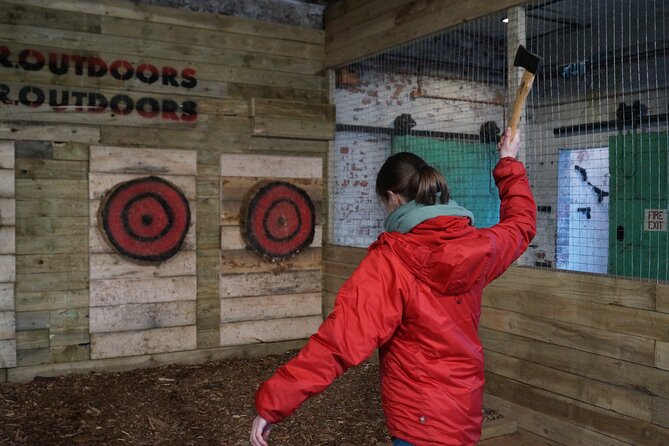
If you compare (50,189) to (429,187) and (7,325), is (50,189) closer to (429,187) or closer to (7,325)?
(7,325)

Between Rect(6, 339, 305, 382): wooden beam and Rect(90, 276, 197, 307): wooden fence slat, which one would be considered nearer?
Rect(6, 339, 305, 382): wooden beam

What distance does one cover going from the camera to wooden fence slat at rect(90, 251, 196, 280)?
4422 mm

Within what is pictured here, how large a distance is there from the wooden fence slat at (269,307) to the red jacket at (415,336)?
3.23 m

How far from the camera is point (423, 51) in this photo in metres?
5.64

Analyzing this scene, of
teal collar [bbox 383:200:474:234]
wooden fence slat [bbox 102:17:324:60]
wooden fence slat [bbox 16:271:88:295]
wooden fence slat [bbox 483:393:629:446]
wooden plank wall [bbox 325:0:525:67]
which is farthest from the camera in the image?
wooden fence slat [bbox 102:17:324:60]

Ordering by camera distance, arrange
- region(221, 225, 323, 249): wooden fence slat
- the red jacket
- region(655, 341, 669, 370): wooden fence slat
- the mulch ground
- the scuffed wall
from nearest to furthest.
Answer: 1. the red jacket
2. region(655, 341, 669, 370): wooden fence slat
3. the mulch ground
4. region(221, 225, 323, 249): wooden fence slat
5. the scuffed wall

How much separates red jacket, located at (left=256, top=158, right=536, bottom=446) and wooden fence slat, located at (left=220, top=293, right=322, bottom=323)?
3228mm

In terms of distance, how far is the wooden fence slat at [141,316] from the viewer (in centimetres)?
444

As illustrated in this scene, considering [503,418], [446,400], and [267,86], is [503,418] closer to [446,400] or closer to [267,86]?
[446,400]

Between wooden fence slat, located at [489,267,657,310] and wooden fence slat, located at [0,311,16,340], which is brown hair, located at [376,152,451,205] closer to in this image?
wooden fence slat, located at [489,267,657,310]

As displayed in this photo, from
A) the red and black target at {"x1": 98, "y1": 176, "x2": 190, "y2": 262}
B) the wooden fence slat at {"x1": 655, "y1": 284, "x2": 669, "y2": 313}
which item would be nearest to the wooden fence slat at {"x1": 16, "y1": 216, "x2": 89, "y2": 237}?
the red and black target at {"x1": 98, "y1": 176, "x2": 190, "y2": 262}

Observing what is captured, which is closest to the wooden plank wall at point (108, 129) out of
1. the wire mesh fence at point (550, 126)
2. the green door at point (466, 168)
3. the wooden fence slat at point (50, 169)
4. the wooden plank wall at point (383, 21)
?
the wooden fence slat at point (50, 169)

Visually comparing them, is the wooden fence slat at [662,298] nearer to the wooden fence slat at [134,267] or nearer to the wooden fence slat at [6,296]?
the wooden fence slat at [134,267]

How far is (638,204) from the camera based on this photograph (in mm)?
5207
